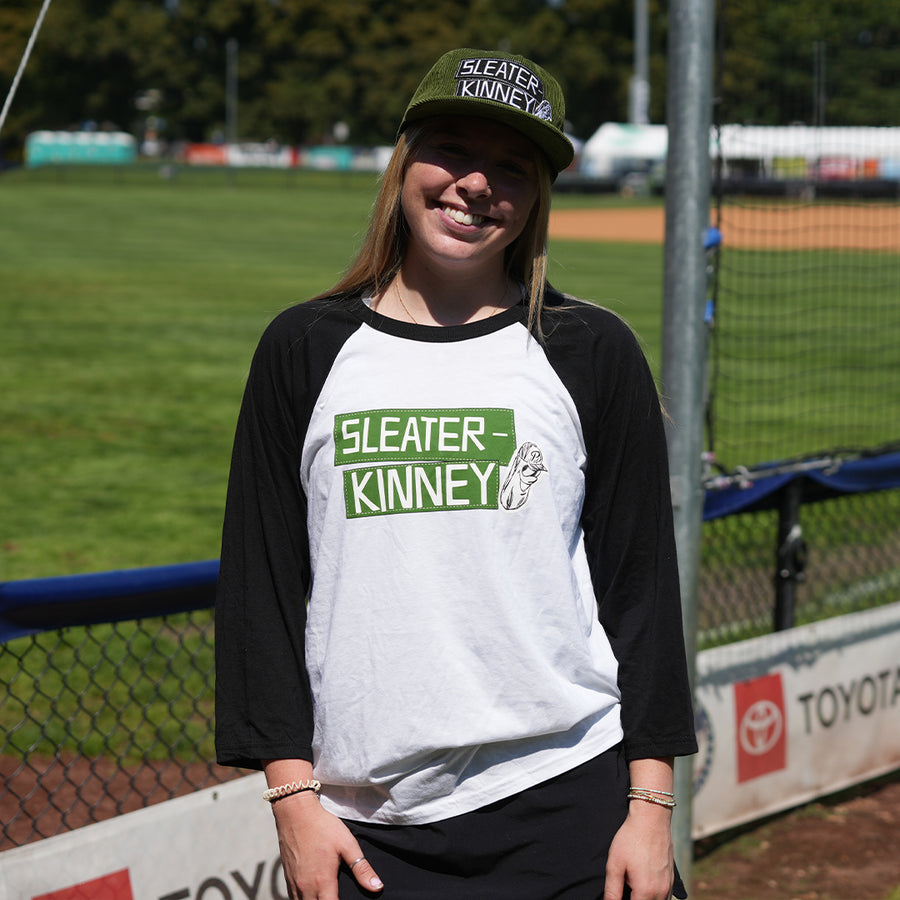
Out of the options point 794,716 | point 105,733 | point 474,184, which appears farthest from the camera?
point 105,733

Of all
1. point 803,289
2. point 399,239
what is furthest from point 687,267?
point 803,289

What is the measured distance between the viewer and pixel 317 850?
1.91m

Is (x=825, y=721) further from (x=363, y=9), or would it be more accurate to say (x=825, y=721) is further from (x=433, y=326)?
(x=363, y=9)

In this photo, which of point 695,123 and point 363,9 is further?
point 363,9

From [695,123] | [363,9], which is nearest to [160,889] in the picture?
[695,123]

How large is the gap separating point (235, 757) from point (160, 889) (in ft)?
4.40

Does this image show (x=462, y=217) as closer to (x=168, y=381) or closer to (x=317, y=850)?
(x=317, y=850)

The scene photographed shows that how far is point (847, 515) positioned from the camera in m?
7.66

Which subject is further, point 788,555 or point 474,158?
point 788,555

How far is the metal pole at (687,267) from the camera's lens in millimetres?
3188

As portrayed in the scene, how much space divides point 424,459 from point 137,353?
1235 centimetres

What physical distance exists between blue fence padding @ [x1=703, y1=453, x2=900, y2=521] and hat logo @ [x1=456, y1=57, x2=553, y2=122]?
88.4 inches

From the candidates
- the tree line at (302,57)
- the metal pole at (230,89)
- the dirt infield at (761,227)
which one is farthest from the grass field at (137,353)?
the metal pole at (230,89)

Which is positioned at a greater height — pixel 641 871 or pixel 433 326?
pixel 433 326
